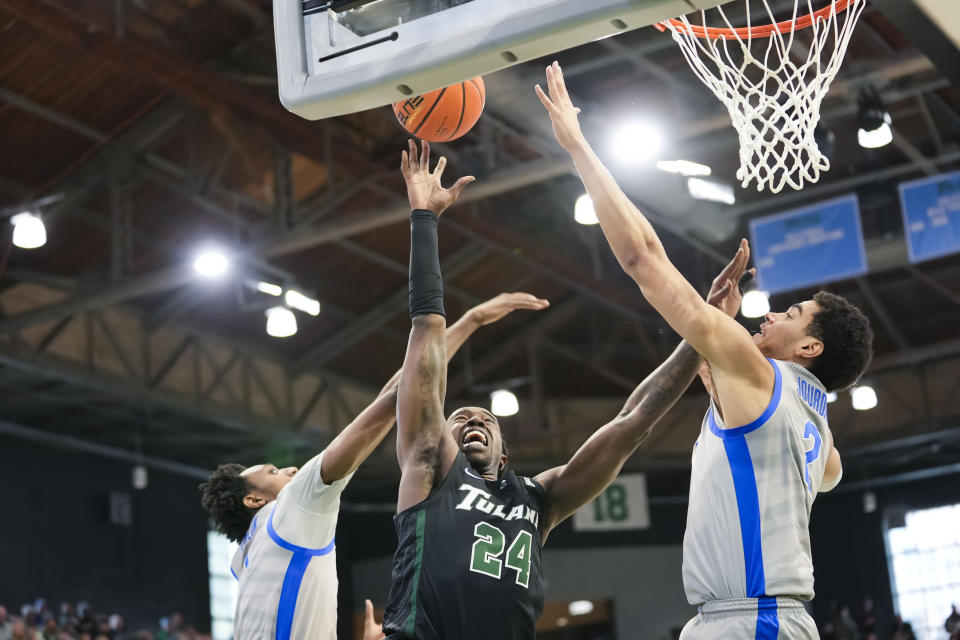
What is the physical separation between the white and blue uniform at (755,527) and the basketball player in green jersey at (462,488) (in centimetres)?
58

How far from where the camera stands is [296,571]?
459 cm

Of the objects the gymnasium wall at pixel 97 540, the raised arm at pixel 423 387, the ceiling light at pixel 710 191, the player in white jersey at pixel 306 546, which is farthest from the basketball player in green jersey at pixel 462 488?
the gymnasium wall at pixel 97 540

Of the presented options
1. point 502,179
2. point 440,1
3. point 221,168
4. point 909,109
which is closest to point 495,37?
point 440,1

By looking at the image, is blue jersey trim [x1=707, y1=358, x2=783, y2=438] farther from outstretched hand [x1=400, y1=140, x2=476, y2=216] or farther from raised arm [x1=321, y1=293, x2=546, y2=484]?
outstretched hand [x1=400, y1=140, x2=476, y2=216]

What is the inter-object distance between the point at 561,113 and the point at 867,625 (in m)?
16.4

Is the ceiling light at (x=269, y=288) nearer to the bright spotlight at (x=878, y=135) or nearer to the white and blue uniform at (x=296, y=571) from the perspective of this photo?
Answer: the bright spotlight at (x=878, y=135)

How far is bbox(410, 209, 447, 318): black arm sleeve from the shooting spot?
3.87m

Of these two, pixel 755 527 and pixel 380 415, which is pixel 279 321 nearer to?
pixel 380 415

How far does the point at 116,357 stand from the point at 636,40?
8.12 meters

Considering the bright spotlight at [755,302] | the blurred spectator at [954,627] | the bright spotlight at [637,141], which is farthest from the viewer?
the bright spotlight at [755,302]

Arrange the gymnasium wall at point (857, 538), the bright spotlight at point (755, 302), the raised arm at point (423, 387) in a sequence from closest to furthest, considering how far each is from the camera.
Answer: the raised arm at point (423, 387) < the bright spotlight at point (755, 302) < the gymnasium wall at point (857, 538)

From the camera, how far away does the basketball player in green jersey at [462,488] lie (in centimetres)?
363

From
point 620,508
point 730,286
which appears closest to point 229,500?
point 730,286

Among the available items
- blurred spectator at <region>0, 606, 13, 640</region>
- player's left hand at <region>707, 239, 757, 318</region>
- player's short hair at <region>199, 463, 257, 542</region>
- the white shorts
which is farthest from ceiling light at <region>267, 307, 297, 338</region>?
the white shorts
